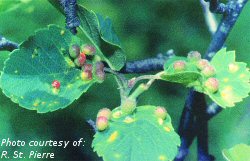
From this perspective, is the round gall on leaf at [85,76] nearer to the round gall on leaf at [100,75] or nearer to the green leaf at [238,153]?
the round gall on leaf at [100,75]

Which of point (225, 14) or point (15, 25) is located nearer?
point (225, 14)

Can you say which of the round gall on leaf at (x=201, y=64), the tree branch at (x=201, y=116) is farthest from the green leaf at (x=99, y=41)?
the tree branch at (x=201, y=116)

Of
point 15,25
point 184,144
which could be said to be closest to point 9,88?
point 184,144

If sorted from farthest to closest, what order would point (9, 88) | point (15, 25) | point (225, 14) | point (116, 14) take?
1. point (116, 14)
2. point (15, 25)
3. point (225, 14)
4. point (9, 88)

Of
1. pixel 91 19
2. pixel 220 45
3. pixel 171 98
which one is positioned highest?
pixel 91 19

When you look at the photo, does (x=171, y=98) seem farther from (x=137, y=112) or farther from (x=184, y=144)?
(x=137, y=112)

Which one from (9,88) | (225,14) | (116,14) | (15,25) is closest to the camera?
(9,88)

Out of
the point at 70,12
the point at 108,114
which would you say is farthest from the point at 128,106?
the point at 70,12

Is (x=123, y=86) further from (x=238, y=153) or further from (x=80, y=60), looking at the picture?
(x=238, y=153)
